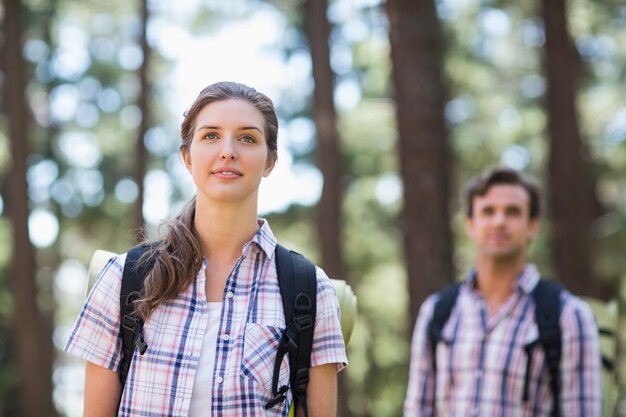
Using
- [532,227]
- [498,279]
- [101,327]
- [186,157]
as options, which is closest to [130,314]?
[101,327]

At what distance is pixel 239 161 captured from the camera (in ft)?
11.0

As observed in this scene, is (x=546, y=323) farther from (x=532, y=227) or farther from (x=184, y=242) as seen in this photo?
(x=184, y=242)

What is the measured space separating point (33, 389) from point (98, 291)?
15759mm

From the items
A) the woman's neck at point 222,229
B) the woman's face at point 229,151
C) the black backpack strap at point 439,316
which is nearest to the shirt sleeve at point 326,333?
the woman's neck at point 222,229

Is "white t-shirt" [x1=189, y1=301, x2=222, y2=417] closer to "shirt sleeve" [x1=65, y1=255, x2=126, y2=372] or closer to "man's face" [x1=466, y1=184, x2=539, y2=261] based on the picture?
"shirt sleeve" [x1=65, y1=255, x2=126, y2=372]

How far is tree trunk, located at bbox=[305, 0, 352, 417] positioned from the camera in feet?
51.3

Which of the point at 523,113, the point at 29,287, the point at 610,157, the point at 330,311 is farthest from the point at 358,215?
the point at 330,311

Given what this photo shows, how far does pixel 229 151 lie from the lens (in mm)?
3299

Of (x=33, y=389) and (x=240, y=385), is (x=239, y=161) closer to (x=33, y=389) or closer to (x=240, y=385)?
(x=240, y=385)

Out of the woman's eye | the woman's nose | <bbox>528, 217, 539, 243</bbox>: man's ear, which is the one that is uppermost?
the woman's eye

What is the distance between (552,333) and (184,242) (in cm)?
247

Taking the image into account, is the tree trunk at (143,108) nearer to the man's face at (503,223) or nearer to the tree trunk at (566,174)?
the tree trunk at (566,174)

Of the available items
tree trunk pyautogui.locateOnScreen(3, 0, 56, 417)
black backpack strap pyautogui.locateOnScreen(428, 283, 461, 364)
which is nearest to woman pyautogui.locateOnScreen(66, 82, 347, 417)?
black backpack strap pyautogui.locateOnScreen(428, 283, 461, 364)

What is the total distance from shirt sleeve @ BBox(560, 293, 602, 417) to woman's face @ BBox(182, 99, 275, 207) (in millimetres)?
2314
